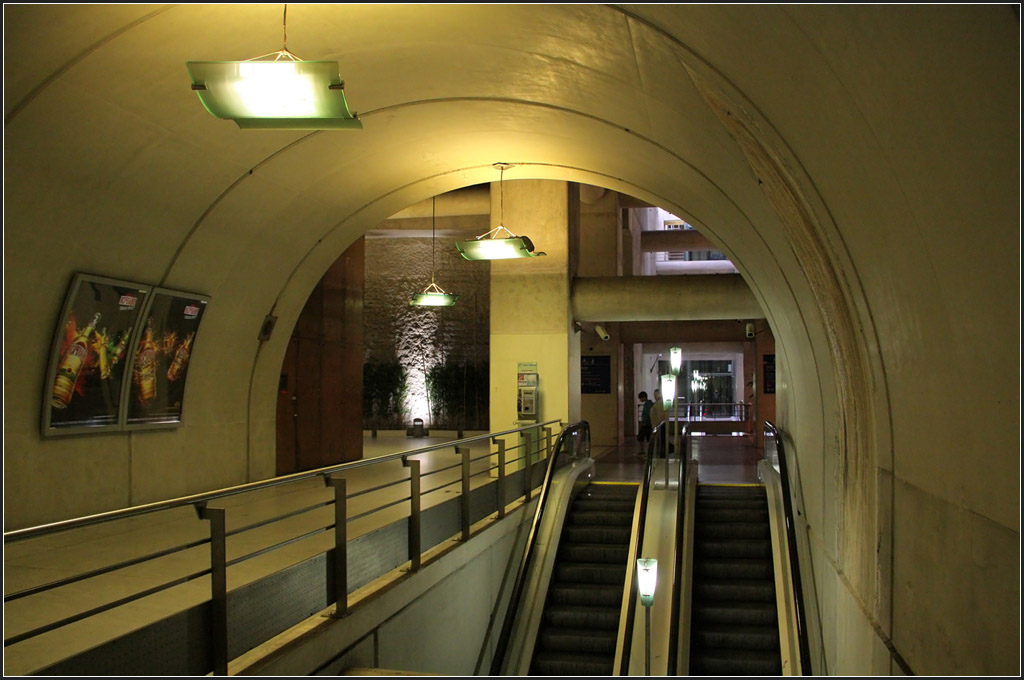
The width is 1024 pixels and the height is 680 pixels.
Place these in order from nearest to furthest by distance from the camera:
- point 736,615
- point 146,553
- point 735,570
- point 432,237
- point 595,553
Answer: point 146,553, point 736,615, point 735,570, point 595,553, point 432,237

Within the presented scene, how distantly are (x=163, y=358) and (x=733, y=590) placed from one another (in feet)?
21.0

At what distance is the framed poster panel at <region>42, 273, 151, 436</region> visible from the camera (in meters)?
6.39

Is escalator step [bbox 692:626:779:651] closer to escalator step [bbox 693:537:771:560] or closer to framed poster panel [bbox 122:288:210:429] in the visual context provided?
escalator step [bbox 693:537:771:560]

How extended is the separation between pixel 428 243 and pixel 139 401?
1157 cm

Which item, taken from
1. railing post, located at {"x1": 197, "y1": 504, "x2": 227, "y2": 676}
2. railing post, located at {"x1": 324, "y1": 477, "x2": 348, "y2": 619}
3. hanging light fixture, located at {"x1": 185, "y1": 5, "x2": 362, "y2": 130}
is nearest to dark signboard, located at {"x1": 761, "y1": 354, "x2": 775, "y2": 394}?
railing post, located at {"x1": 324, "y1": 477, "x2": 348, "y2": 619}

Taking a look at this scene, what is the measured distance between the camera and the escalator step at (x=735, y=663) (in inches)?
292

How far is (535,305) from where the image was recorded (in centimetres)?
1245

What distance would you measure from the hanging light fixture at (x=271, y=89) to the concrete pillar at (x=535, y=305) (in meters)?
7.90

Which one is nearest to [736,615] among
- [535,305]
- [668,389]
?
[668,389]

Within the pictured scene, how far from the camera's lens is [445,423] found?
18.5 m

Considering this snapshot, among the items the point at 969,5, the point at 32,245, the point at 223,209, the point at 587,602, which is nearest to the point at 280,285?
the point at 223,209

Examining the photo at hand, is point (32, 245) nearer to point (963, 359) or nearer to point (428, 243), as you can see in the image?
point (963, 359)

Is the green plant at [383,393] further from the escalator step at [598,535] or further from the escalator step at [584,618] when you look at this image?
the escalator step at [584,618]

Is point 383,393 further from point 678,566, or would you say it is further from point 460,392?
point 678,566
